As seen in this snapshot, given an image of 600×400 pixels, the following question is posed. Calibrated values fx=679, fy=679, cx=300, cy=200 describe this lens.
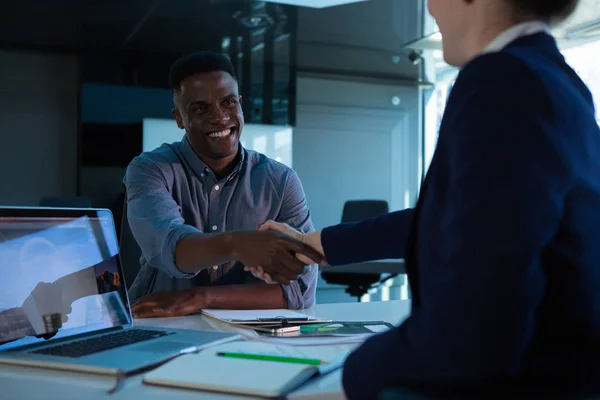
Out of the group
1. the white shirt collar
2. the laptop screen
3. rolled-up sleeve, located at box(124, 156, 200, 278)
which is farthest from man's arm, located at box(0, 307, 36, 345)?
the white shirt collar

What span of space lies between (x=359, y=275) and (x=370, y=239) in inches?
165

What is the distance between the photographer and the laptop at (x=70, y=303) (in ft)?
3.75

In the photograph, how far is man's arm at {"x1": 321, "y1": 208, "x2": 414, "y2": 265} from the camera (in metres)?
1.33

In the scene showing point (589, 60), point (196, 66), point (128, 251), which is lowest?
point (128, 251)

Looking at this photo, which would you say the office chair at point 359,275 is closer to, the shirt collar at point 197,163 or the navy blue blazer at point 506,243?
the shirt collar at point 197,163

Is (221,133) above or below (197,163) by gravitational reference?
above

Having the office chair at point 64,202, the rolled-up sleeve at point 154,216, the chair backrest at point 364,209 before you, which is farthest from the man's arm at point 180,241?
the chair backrest at point 364,209

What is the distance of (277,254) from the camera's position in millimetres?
1489

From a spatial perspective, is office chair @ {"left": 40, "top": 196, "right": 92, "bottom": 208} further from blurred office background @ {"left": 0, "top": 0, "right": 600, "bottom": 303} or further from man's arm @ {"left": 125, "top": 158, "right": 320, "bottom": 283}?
man's arm @ {"left": 125, "top": 158, "right": 320, "bottom": 283}

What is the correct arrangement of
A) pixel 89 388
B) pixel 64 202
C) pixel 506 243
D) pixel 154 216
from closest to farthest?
pixel 506 243
pixel 89 388
pixel 154 216
pixel 64 202

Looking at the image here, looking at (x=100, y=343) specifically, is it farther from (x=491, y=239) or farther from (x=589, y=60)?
(x=589, y=60)

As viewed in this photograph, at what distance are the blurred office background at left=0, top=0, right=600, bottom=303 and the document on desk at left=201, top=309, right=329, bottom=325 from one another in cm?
382

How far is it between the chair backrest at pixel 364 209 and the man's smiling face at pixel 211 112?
323 centimetres

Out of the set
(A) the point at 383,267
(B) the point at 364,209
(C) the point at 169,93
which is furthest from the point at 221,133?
(C) the point at 169,93
